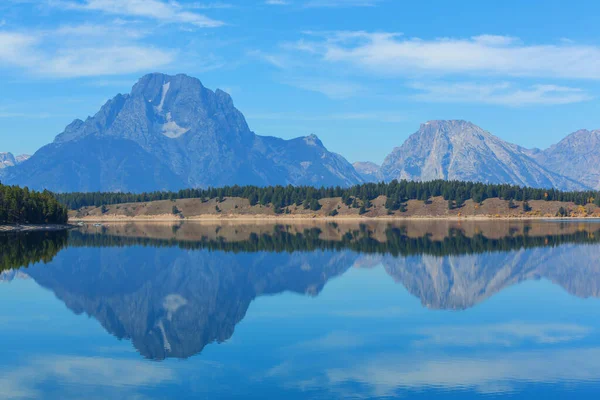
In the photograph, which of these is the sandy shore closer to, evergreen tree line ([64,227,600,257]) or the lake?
evergreen tree line ([64,227,600,257])

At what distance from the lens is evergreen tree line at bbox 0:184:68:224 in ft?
547

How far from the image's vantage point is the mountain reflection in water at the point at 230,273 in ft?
158

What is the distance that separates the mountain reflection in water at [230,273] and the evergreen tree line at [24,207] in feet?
163

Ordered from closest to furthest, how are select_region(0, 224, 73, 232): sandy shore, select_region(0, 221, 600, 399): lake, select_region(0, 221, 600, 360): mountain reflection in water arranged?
1. select_region(0, 221, 600, 399): lake
2. select_region(0, 221, 600, 360): mountain reflection in water
3. select_region(0, 224, 73, 232): sandy shore

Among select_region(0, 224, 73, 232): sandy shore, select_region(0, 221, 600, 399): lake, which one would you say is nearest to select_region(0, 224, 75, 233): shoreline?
select_region(0, 224, 73, 232): sandy shore

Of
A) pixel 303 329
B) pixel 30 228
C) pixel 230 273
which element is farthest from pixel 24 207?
pixel 303 329

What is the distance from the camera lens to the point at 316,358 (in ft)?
117

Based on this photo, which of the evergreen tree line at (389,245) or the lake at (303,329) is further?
the evergreen tree line at (389,245)

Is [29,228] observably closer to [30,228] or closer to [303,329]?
[30,228]

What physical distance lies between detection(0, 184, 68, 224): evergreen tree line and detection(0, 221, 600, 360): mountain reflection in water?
49.7m

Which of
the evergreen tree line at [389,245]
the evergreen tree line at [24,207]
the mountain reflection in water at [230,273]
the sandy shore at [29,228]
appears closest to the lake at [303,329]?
the mountain reflection in water at [230,273]

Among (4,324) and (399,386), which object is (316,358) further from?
(4,324)

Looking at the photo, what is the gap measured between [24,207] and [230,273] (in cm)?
11733

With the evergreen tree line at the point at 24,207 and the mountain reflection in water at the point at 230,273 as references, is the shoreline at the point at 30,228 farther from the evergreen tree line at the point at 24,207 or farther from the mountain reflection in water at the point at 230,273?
the mountain reflection in water at the point at 230,273
